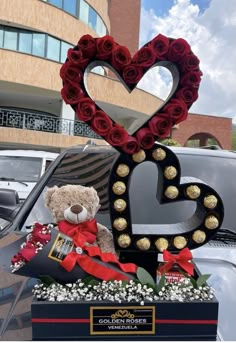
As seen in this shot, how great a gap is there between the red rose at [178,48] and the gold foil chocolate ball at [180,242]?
685 millimetres

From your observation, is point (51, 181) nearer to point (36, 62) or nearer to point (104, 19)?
point (36, 62)

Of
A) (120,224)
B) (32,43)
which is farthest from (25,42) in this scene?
(120,224)

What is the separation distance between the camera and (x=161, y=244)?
1.57 metres

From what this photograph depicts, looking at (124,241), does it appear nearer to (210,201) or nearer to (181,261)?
(181,261)

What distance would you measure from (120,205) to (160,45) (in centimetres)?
62

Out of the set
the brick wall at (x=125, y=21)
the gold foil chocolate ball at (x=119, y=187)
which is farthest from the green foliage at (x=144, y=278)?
the brick wall at (x=125, y=21)

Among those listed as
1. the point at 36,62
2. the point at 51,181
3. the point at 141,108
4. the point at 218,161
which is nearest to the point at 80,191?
the point at 51,181

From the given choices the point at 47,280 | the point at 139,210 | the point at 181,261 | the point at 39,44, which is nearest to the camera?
the point at 47,280

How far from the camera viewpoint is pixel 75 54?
5.15 ft

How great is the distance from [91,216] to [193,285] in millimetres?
520

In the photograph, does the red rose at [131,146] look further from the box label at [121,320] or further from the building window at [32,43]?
the building window at [32,43]

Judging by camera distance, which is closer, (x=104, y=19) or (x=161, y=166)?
(x=161, y=166)

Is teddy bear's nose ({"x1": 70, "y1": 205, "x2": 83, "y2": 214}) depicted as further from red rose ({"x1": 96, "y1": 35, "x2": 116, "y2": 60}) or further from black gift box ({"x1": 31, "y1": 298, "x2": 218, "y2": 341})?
red rose ({"x1": 96, "y1": 35, "x2": 116, "y2": 60})

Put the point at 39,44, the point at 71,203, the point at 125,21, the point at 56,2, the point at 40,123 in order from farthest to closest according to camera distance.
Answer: the point at 125,21 → the point at 40,123 → the point at 56,2 → the point at 39,44 → the point at 71,203
